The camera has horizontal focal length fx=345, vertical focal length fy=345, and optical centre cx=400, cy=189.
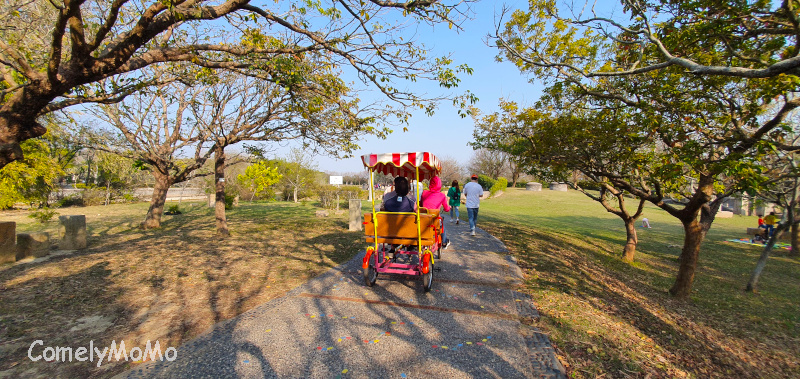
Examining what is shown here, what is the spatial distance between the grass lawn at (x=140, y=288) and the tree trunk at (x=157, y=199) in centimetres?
232

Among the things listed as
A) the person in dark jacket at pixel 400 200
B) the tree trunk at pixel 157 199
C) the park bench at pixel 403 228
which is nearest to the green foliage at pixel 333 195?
the tree trunk at pixel 157 199

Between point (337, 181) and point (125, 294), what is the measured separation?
58.3 ft

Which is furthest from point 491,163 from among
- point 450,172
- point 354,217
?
point 354,217

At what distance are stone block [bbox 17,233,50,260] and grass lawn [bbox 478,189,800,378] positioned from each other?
9760 millimetres

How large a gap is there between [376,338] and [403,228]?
6.64 ft

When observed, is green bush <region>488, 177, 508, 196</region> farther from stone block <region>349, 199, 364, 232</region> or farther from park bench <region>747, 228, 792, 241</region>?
stone block <region>349, 199, 364, 232</region>

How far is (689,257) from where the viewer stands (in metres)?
6.66

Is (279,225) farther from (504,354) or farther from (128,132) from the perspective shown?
(504,354)

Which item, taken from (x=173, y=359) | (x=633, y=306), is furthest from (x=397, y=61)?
(x=633, y=306)

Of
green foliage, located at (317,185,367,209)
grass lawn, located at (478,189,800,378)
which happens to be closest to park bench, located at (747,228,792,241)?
grass lawn, located at (478,189,800,378)

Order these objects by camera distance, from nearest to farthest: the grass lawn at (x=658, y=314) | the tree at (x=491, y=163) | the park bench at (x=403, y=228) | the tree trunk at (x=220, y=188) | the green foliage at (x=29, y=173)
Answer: the grass lawn at (x=658, y=314) < the park bench at (x=403, y=228) < the green foliage at (x=29, y=173) < the tree trunk at (x=220, y=188) < the tree at (x=491, y=163)

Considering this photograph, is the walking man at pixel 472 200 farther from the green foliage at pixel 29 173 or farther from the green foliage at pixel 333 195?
the green foliage at pixel 333 195

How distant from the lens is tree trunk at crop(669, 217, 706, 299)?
6617 millimetres

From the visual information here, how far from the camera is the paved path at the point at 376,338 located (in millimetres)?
3061
